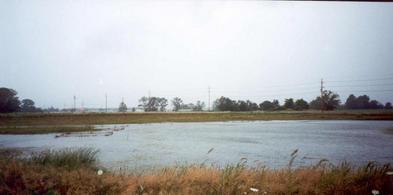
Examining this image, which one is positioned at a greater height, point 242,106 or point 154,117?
point 242,106

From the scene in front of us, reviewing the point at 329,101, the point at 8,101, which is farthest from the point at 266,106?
the point at 8,101

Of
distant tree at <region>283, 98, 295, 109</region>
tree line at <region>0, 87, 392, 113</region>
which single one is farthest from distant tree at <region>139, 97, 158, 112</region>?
distant tree at <region>283, 98, 295, 109</region>

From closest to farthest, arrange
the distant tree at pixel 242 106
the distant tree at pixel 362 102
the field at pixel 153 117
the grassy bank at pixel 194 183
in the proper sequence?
the grassy bank at pixel 194 183, the field at pixel 153 117, the distant tree at pixel 362 102, the distant tree at pixel 242 106

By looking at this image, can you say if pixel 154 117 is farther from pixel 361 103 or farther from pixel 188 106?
pixel 188 106

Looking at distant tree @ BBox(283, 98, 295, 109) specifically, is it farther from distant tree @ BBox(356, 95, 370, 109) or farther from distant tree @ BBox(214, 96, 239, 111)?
distant tree @ BBox(356, 95, 370, 109)

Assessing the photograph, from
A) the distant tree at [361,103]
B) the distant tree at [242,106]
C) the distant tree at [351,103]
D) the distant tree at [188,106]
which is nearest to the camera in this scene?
the distant tree at [361,103]

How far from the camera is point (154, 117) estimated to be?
42500 mm

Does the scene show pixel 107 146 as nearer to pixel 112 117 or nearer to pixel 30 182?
pixel 30 182

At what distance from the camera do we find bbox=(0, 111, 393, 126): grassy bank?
100ft

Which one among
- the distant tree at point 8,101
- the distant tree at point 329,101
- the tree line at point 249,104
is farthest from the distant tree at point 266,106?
the distant tree at point 8,101

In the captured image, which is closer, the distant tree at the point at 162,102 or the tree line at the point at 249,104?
the tree line at the point at 249,104

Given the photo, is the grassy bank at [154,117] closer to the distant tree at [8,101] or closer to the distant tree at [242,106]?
the distant tree at [8,101]

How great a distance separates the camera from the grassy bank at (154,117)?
30570 mm

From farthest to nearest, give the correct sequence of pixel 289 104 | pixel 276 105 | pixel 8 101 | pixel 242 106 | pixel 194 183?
pixel 276 105, pixel 242 106, pixel 289 104, pixel 8 101, pixel 194 183
